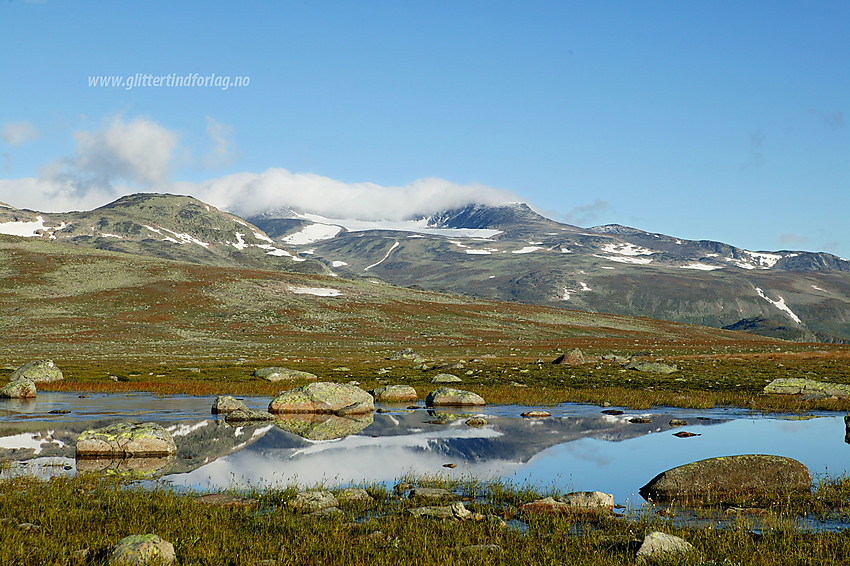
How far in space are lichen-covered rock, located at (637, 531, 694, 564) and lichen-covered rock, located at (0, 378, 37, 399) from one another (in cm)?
4307

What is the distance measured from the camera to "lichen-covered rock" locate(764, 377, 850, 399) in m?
43.8

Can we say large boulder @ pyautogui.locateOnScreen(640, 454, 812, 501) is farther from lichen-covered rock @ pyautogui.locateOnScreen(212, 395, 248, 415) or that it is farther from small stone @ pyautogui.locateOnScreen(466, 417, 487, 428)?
lichen-covered rock @ pyautogui.locateOnScreen(212, 395, 248, 415)

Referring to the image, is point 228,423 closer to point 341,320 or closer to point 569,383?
point 569,383

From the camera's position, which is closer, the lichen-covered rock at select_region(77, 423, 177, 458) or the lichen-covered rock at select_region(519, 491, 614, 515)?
the lichen-covered rock at select_region(519, 491, 614, 515)

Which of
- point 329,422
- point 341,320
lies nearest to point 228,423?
point 329,422

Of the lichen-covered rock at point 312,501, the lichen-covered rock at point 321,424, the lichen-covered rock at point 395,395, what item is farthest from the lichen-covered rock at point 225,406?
the lichen-covered rock at point 312,501

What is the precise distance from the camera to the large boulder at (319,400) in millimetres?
37469

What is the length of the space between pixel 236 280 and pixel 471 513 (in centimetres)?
15602

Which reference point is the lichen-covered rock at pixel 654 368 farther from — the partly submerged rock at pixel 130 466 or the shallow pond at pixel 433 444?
the partly submerged rock at pixel 130 466

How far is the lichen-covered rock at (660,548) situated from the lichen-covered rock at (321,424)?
63.6ft

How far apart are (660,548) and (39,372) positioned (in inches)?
2007

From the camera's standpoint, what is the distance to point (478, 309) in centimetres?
16775

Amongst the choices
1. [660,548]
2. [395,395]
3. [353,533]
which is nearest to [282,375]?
[395,395]

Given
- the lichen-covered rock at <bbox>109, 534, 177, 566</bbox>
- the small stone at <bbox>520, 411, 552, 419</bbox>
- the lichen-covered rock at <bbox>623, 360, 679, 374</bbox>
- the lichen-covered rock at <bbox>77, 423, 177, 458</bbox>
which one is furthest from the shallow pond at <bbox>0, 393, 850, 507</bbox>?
the lichen-covered rock at <bbox>623, 360, 679, 374</bbox>
